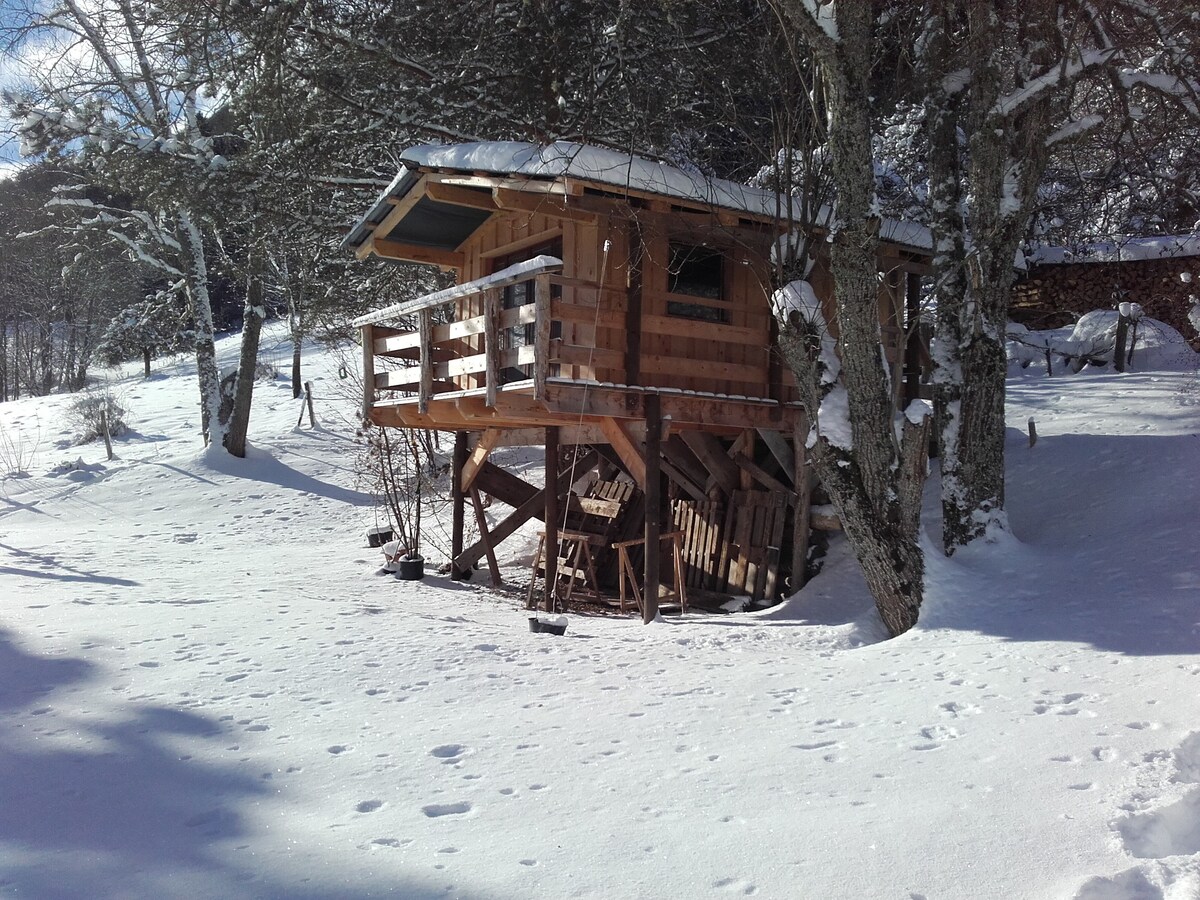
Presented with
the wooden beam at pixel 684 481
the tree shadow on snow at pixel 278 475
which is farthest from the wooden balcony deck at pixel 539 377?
the tree shadow on snow at pixel 278 475

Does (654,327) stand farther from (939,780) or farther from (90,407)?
(90,407)

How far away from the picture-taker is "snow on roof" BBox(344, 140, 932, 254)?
31.0ft

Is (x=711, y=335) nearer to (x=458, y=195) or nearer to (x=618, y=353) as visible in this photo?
(x=618, y=353)

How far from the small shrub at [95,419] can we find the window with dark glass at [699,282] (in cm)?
1943

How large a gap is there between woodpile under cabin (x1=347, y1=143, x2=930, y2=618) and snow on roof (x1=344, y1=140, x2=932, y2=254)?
23mm

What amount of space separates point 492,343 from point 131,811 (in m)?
6.39

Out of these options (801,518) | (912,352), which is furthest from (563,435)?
(912,352)

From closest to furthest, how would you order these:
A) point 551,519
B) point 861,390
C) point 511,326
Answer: point 861,390
point 511,326
point 551,519

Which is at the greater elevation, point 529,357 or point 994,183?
point 994,183

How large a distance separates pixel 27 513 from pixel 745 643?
1588 centimetres

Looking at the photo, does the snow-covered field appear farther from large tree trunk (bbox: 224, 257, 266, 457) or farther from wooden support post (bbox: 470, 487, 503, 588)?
large tree trunk (bbox: 224, 257, 266, 457)

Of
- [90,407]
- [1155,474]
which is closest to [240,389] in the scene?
[90,407]

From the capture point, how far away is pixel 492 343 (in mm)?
9875

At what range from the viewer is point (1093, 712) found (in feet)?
16.9
